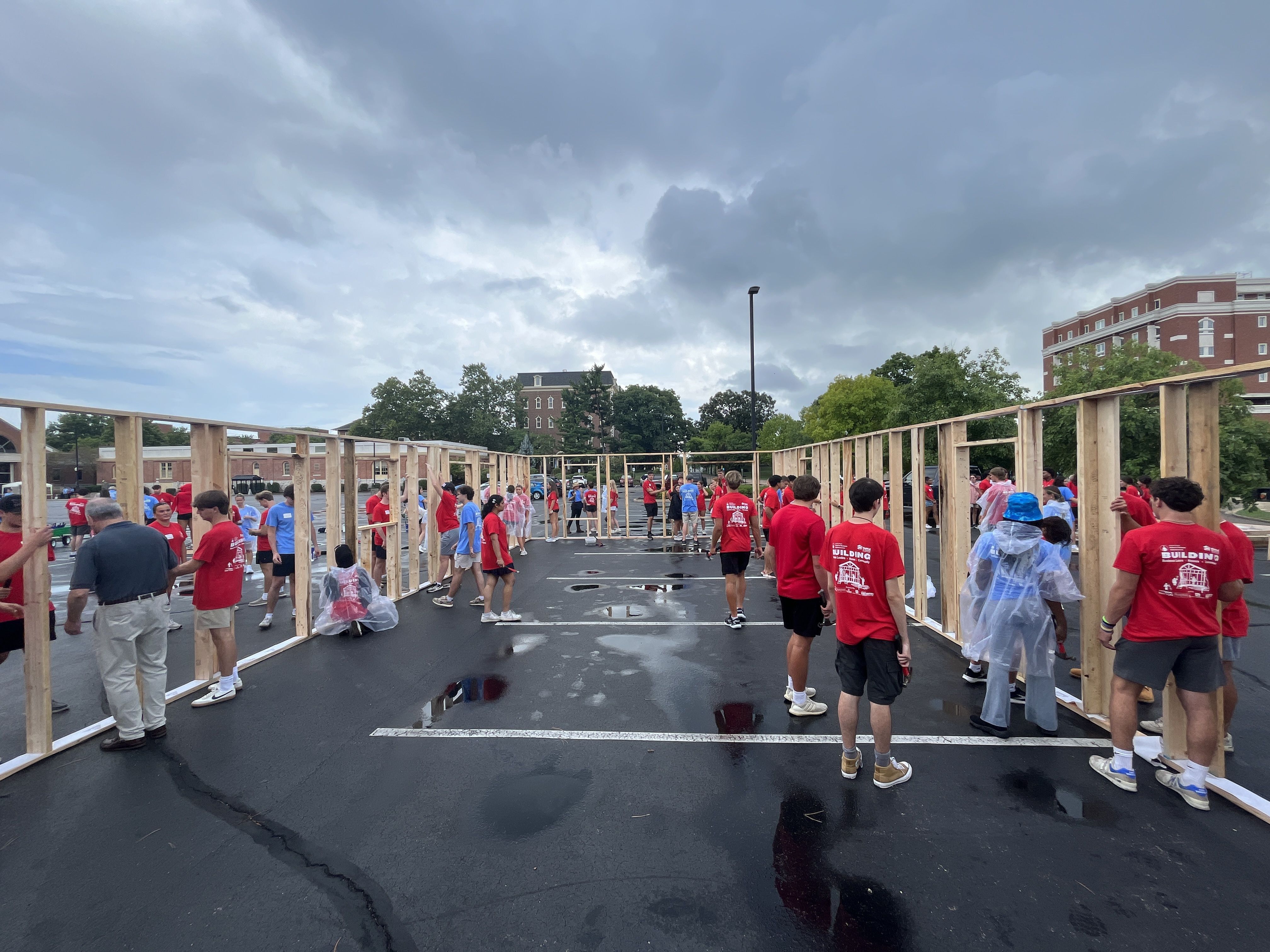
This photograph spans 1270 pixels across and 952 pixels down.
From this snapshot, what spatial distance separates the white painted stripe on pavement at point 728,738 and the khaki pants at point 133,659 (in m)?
1.73

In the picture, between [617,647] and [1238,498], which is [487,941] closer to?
[617,647]

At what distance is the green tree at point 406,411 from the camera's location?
203ft

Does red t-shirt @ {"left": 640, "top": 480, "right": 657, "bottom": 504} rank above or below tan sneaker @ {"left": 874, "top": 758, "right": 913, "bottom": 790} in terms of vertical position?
above

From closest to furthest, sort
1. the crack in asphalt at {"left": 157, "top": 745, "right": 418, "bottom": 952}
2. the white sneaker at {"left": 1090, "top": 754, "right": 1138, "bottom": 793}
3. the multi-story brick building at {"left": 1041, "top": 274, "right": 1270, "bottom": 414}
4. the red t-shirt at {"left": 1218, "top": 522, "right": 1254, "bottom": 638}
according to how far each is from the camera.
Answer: the crack in asphalt at {"left": 157, "top": 745, "right": 418, "bottom": 952}
the red t-shirt at {"left": 1218, "top": 522, "right": 1254, "bottom": 638}
the white sneaker at {"left": 1090, "top": 754, "right": 1138, "bottom": 793}
the multi-story brick building at {"left": 1041, "top": 274, "right": 1270, "bottom": 414}

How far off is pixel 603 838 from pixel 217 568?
4.23 metres

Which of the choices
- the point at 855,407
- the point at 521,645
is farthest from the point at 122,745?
the point at 855,407

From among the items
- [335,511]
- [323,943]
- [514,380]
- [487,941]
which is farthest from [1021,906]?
[514,380]

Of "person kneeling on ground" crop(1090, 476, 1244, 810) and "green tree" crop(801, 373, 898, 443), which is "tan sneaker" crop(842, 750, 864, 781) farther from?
"green tree" crop(801, 373, 898, 443)

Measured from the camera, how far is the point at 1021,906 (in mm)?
2748

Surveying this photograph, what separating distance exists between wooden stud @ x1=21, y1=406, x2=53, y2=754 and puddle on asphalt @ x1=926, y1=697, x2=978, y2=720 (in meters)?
6.82

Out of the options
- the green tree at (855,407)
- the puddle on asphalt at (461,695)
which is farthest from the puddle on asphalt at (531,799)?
the green tree at (855,407)

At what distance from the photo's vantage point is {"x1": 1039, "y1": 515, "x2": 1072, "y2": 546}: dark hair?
16.6ft

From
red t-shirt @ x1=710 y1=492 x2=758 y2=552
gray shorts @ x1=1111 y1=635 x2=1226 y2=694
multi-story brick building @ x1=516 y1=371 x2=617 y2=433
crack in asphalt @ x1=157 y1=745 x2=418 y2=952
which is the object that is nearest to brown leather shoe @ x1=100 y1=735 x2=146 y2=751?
crack in asphalt @ x1=157 y1=745 x2=418 y2=952

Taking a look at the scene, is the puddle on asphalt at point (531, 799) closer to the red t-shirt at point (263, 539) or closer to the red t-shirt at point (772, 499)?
the red t-shirt at point (263, 539)
